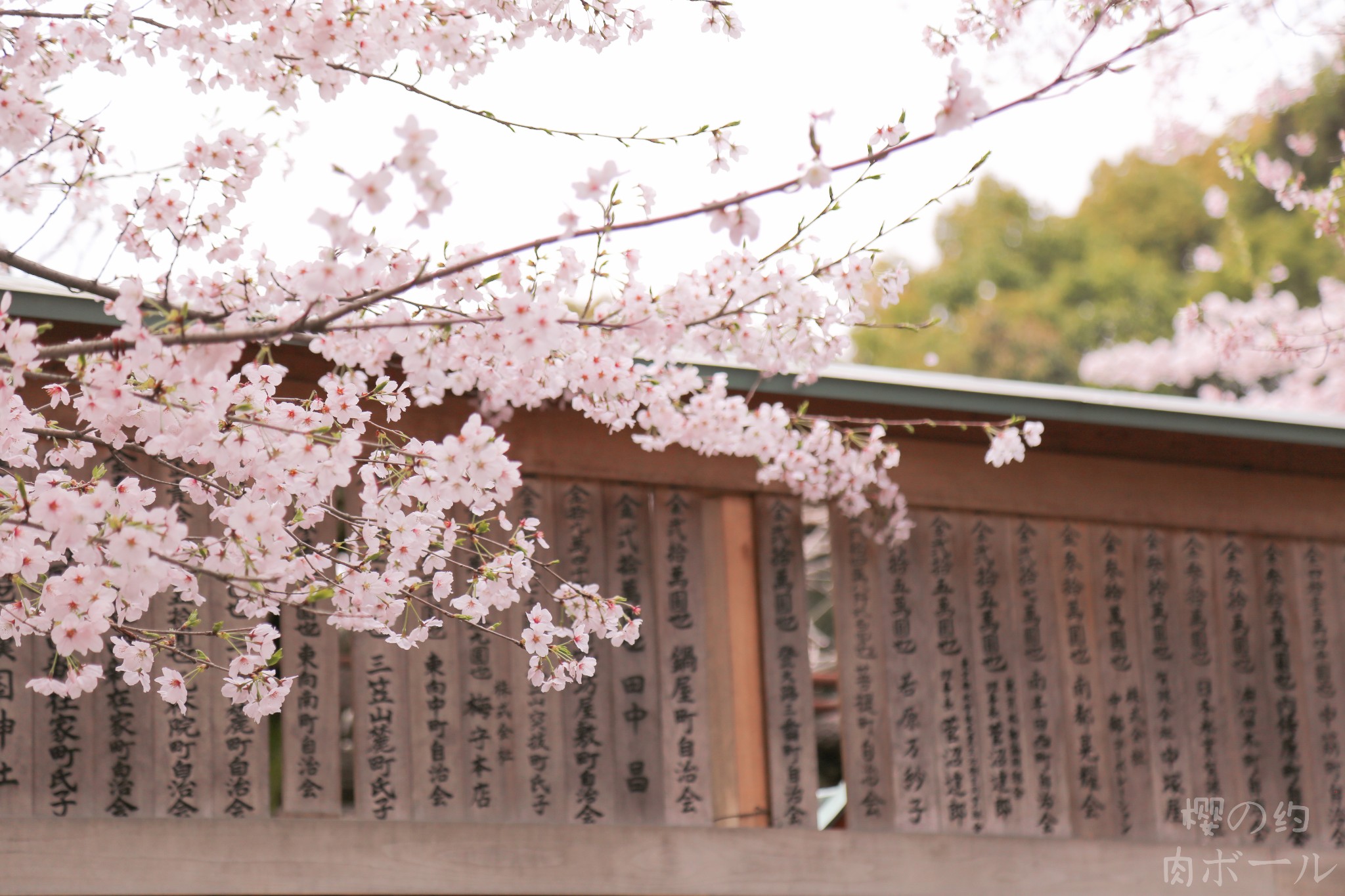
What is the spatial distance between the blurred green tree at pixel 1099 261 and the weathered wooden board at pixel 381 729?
14367 millimetres

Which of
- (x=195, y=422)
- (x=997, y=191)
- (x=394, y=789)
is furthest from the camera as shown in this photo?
(x=997, y=191)

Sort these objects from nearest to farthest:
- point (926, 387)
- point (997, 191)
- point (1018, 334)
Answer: point (926, 387) → point (1018, 334) → point (997, 191)

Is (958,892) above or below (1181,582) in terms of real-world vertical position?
below

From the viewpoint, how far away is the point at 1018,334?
18.5m

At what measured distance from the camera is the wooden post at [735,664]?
528 cm

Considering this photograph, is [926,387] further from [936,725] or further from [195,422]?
[195,422]

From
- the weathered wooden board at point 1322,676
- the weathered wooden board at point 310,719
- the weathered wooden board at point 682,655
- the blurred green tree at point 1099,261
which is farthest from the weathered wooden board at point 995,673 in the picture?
the blurred green tree at point 1099,261

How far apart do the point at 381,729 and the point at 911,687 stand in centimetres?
244

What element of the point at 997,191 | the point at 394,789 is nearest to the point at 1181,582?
the point at 394,789

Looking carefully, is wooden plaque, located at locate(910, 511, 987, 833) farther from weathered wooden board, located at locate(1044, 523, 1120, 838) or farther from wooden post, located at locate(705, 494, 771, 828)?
wooden post, located at locate(705, 494, 771, 828)

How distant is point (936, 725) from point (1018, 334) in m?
13.7

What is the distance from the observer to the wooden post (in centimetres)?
528

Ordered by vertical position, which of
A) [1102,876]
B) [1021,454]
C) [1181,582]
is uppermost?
[1021,454]

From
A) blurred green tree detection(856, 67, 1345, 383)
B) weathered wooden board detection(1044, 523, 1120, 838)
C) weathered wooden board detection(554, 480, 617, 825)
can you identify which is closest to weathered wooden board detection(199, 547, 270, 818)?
weathered wooden board detection(554, 480, 617, 825)
